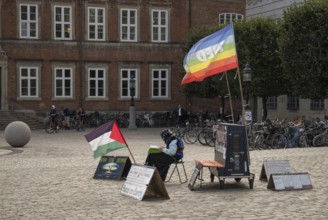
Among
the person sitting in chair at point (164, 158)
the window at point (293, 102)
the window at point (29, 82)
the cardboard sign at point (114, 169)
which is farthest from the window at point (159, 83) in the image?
the person sitting in chair at point (164, 158)

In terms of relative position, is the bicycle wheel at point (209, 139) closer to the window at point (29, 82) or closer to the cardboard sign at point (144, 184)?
the cardboard sign at point (144, 184)

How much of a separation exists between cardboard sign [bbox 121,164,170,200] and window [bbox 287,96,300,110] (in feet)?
119

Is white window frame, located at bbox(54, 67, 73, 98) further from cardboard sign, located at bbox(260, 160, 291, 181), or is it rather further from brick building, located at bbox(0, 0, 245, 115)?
cardboard sign, located at bbox(260, 160, 291, 181)

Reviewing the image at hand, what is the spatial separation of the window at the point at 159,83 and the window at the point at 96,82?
3.97 meters

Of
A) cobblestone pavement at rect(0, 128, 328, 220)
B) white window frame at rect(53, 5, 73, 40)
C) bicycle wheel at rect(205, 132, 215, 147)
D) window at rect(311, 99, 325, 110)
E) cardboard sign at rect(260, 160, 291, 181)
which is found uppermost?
white window frame at rect(53, 5, 73, 40)

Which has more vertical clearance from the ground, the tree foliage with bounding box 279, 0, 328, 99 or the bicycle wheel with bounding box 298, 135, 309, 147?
the tree foliage with bounding box 279, 0, 328, 99

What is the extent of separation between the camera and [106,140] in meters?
15.2

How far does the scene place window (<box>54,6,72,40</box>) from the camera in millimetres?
44469

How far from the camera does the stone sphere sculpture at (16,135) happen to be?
86.9 feet

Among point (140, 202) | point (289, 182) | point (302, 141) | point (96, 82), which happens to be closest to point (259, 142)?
point (302, 141)

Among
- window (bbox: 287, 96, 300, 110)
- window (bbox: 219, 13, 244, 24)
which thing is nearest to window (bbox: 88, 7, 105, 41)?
window (bbox: 219, 13, 244, 24)

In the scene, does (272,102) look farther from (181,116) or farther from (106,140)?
(106,140)

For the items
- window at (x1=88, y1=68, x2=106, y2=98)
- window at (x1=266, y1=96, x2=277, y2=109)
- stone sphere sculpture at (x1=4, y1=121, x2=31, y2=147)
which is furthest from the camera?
window at (x1=266, y1=96, x2=277, y2=109)

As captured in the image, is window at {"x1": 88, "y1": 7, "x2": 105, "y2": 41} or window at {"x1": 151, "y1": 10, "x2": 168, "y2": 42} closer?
window at {"x1": 88, "y1": 7, "x2": 105, "y2": 41}
